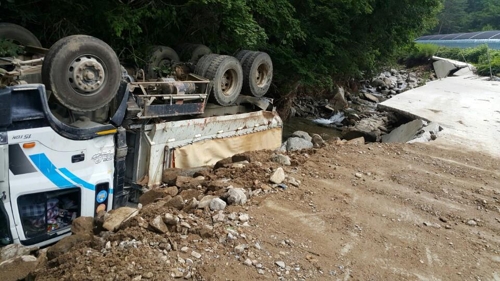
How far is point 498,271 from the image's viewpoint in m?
3.63

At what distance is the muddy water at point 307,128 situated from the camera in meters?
12.8

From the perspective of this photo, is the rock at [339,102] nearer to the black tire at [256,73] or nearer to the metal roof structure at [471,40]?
the black tire at [256,73]

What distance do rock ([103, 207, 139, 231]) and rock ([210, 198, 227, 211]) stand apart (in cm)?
77

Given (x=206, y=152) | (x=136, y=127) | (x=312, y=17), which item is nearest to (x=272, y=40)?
(x=312, y=17)

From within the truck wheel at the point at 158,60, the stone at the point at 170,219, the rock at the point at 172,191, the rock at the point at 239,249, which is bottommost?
the rock at the point at 172,191

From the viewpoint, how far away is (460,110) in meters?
11.0

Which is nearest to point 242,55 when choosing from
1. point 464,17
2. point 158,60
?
point 158,60

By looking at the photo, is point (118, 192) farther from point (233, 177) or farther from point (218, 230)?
point (218, 230)

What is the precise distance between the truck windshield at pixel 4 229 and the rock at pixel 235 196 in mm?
2124

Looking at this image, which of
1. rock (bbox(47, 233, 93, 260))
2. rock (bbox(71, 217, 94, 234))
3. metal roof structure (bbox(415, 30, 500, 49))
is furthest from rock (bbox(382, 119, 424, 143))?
metal roof structure (bbox(415, 30, 500, 49))

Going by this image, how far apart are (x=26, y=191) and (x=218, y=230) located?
77.0 inches

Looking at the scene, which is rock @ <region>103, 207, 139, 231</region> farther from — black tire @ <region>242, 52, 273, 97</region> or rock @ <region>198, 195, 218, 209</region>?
black tire @ <region>242, 52, 273, 97</region>

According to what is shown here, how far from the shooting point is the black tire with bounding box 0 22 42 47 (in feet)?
17.6

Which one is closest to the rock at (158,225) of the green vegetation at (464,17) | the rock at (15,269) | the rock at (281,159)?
the rock at (15,269)
